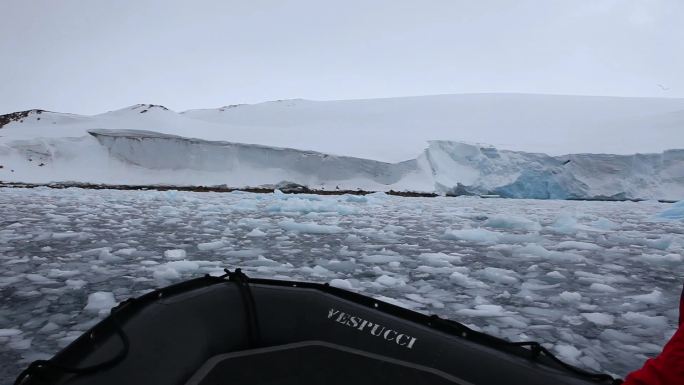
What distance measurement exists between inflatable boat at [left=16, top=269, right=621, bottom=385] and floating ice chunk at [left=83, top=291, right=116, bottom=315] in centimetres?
87

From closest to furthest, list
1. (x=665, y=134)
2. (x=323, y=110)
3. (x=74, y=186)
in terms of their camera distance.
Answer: (x=74, y=186)
(x=665, y=134)
(x=323, y=110)

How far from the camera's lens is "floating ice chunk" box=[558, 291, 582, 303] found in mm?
2779

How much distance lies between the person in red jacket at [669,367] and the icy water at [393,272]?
103 cm

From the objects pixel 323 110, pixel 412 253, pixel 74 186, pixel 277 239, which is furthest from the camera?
pixel 323 110

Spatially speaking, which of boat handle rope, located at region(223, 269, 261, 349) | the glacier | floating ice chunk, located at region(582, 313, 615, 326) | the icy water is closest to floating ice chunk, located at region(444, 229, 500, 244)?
the icy water

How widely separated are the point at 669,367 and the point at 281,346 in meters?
1.27

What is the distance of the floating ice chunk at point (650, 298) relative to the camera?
9.07 ft

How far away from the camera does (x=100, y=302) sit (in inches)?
93.4

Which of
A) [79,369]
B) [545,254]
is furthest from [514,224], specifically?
[79,369]

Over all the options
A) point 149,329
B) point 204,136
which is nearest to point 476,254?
point 149,329

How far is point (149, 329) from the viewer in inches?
55.3

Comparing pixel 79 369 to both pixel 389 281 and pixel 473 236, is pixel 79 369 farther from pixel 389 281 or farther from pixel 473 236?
pixel 473 236

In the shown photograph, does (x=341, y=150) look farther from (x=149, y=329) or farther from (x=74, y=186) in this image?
(x=149, y=329)

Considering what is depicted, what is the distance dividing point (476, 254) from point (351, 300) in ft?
9.61
